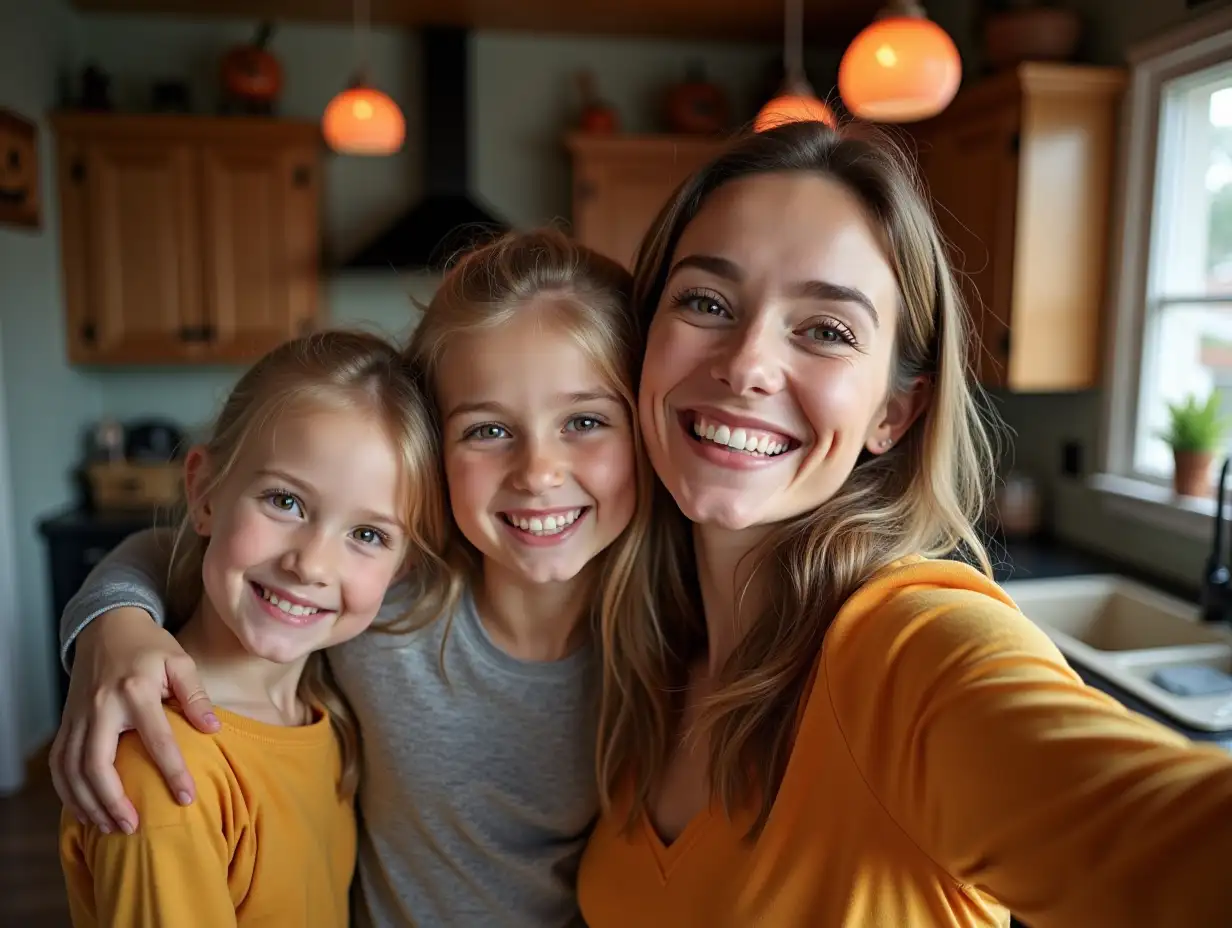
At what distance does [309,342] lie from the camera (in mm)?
1160

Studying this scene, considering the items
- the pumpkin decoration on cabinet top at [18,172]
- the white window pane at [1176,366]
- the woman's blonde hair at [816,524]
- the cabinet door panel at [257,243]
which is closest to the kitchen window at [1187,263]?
the white window pane at [1176,366]

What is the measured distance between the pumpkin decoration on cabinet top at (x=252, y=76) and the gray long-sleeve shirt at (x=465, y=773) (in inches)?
138

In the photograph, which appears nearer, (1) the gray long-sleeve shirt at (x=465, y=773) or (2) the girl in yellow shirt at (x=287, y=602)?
(2) the girl in yellow shirt at (x=287, y=602)

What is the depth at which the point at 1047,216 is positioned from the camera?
2.96m

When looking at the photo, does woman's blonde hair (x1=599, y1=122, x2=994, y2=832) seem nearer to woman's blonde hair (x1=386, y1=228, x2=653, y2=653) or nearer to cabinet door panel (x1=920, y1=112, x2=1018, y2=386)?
woman's blonde hair (x1=386, y1=228, x2=653, y2=653)

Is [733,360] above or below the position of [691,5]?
below

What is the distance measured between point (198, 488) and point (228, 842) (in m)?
0.40

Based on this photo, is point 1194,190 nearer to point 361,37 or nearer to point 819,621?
point 819,621

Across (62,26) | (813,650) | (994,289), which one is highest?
(62,26)

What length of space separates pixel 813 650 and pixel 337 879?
24.3 inches

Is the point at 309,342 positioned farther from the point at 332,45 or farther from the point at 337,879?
the point at 332,45

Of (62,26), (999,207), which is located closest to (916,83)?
(999,207)

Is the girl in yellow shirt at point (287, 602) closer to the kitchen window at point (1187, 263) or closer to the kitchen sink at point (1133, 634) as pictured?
the kitchen sink at point (1133, 634)

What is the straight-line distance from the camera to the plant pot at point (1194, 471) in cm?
260
